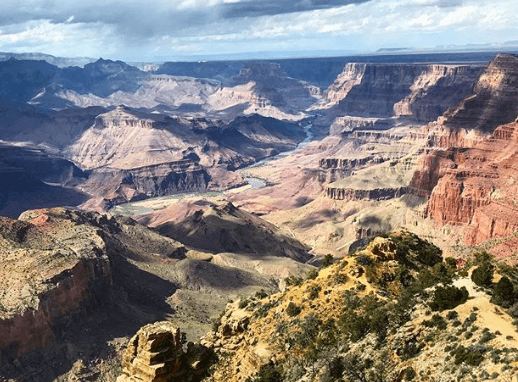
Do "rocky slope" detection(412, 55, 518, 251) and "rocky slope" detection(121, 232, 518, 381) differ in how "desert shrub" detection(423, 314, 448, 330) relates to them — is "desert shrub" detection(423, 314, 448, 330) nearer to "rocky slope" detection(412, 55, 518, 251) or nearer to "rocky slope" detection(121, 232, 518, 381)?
"rocky slope" detection(121, 232, 518, 381)

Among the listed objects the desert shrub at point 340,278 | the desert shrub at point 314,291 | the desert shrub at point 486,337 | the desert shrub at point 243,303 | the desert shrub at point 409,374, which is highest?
→ the desert shrub at point 486,337

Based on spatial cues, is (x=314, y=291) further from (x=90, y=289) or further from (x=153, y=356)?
(x=90, y=289)

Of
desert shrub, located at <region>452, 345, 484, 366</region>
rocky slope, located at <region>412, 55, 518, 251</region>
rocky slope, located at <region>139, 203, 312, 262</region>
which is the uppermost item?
desert shrub, located at <region>452, 345, 484, 366</region>

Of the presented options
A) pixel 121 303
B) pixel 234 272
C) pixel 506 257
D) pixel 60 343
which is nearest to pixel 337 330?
pixel 506 257

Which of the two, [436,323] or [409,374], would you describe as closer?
[409,374]

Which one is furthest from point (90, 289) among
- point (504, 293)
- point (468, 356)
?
point (468, 356)

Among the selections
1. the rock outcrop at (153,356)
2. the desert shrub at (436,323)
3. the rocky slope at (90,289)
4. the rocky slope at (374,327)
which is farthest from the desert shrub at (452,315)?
the rocky slope at (90,289)

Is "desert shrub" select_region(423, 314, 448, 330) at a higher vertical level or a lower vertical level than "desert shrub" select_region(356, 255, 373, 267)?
higher

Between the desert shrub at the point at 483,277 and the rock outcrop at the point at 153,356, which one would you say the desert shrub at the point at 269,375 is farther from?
the desert shrub at the point at 483,277

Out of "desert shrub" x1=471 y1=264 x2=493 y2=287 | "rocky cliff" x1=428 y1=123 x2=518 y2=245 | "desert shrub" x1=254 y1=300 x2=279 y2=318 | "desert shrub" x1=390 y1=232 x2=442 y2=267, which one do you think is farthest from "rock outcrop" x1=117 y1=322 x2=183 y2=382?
"rocky cliff" x1=428 y1=123 x2=518 y2=245
